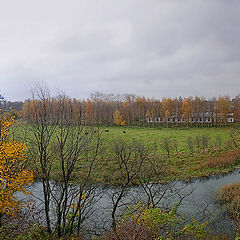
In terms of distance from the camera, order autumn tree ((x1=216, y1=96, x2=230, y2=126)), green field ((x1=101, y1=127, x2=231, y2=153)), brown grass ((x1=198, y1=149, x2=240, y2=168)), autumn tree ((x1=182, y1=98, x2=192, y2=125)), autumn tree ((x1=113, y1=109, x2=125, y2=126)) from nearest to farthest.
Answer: brown grass ((x1=198, y1=149, x2=240, y2=168)) → green field ((x1=101, y1=127, x2=231, y2=153)) → autumn tree ((x1=216, y1=96, x2=230, y2=126)) → autumn tree ((x1=182, y1=98, x2=192, y2=125)) → autumn tree ((x1=113, y1=109, x2=125, y2=126))

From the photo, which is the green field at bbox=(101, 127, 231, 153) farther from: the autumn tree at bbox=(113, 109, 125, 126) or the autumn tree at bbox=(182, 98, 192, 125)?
the autumn tree at bbox=(113, 109, 125, 126)

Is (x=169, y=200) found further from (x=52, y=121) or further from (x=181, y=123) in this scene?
(x=181, y=123)

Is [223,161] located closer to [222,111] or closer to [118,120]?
[222,111]

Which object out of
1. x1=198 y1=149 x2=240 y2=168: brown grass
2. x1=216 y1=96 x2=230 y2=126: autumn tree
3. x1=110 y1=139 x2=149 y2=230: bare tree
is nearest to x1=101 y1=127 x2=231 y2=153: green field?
x1=198 y1=149 x2=240 y2=168: brown grass

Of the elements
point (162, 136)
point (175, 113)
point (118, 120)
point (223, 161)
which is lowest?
point (223, 161)

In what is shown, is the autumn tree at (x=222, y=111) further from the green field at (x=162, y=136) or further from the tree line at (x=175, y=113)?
the green field at (x=162, y=136)

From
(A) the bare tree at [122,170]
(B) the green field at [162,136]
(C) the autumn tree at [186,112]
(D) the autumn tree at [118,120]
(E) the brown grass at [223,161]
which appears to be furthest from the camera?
(D) the autumn tree at [118,120]

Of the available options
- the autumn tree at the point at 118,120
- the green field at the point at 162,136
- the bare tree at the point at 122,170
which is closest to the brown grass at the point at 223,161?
the green field at the point at 162,136

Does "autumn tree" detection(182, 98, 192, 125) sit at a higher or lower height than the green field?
higher

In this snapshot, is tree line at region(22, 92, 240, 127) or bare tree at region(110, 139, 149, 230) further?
tree line at region(22, 92, 240, 127)

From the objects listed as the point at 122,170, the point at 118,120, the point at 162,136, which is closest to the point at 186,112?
the point at 118,120

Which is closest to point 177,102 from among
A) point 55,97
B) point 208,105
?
point 208,105

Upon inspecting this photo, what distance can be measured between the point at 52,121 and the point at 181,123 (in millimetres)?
53904

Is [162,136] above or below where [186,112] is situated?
below
